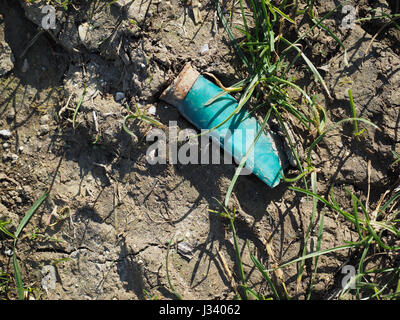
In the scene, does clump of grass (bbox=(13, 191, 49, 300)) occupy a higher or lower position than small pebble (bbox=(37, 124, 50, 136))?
lower

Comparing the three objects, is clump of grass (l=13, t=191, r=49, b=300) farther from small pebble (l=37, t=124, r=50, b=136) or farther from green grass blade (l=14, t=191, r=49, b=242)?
small pebble (l=37, t=124, r=50, b=136)

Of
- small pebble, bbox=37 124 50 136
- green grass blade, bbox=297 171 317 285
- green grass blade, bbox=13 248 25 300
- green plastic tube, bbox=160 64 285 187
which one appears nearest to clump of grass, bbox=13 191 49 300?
green grass blade, bbox=13 248 25 300

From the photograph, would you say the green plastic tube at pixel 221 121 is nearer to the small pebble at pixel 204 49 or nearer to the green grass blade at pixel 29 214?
the small pebble at pixel 204 49

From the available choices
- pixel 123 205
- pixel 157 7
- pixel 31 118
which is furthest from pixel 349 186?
pixel 31 118

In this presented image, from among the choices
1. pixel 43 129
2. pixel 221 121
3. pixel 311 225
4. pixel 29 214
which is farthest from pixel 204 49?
pixel 29 214

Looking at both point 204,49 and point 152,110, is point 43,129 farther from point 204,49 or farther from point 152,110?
point 204,49

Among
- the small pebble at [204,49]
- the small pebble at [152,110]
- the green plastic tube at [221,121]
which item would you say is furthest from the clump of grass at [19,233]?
the small pebble at [204,49]

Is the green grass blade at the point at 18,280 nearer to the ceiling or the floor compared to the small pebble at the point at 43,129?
nearer to the floor

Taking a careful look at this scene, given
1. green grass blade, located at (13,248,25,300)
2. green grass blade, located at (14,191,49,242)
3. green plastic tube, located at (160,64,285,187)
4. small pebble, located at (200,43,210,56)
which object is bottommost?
green grass blade, located at (13,248,25,300)

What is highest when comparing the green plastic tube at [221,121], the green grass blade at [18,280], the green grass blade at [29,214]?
the green plastic tube at [221,121]
